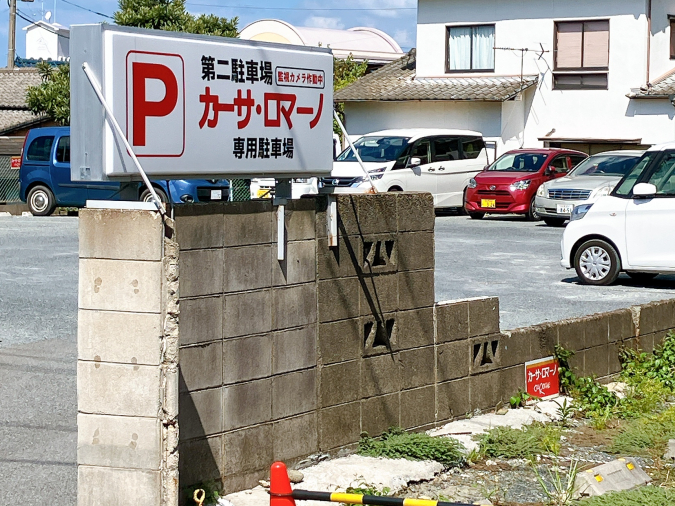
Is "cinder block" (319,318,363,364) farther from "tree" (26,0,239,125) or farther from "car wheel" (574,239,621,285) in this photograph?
"tree" (26,0,239,125)

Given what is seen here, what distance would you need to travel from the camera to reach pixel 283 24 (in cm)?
3891

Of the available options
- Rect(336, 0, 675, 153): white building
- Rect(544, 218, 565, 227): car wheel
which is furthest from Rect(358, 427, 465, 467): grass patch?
Rect(336, 0, 675, 153): white building

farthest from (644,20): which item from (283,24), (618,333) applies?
(618,333)

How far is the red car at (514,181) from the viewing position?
72.2ft

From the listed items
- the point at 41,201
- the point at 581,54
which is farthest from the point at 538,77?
the point at 41,201

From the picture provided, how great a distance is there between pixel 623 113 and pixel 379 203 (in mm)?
22610

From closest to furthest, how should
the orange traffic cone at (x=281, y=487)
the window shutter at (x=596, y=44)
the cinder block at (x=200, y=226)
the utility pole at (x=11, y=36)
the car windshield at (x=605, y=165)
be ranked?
the orange traffic cone at (x=281, y=487), the cinder block at (x=200, y=226), the car windshield at (x=605, y=165), the window shutter at (x=596, y=44), the utility pole at (x=11, y=36)

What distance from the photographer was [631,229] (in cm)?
1225

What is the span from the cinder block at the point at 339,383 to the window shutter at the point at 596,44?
77.2ft

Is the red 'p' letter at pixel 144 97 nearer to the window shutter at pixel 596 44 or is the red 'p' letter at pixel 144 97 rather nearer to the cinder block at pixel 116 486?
the cinder block at pixel 116 486

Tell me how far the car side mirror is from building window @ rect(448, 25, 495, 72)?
707 inches

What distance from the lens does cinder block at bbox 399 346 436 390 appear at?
21.3ft

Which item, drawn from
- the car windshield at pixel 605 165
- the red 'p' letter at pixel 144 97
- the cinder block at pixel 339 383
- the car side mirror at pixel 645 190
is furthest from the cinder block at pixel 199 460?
the car windshield at pixel 605 165

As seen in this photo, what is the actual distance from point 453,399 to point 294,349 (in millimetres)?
1716
